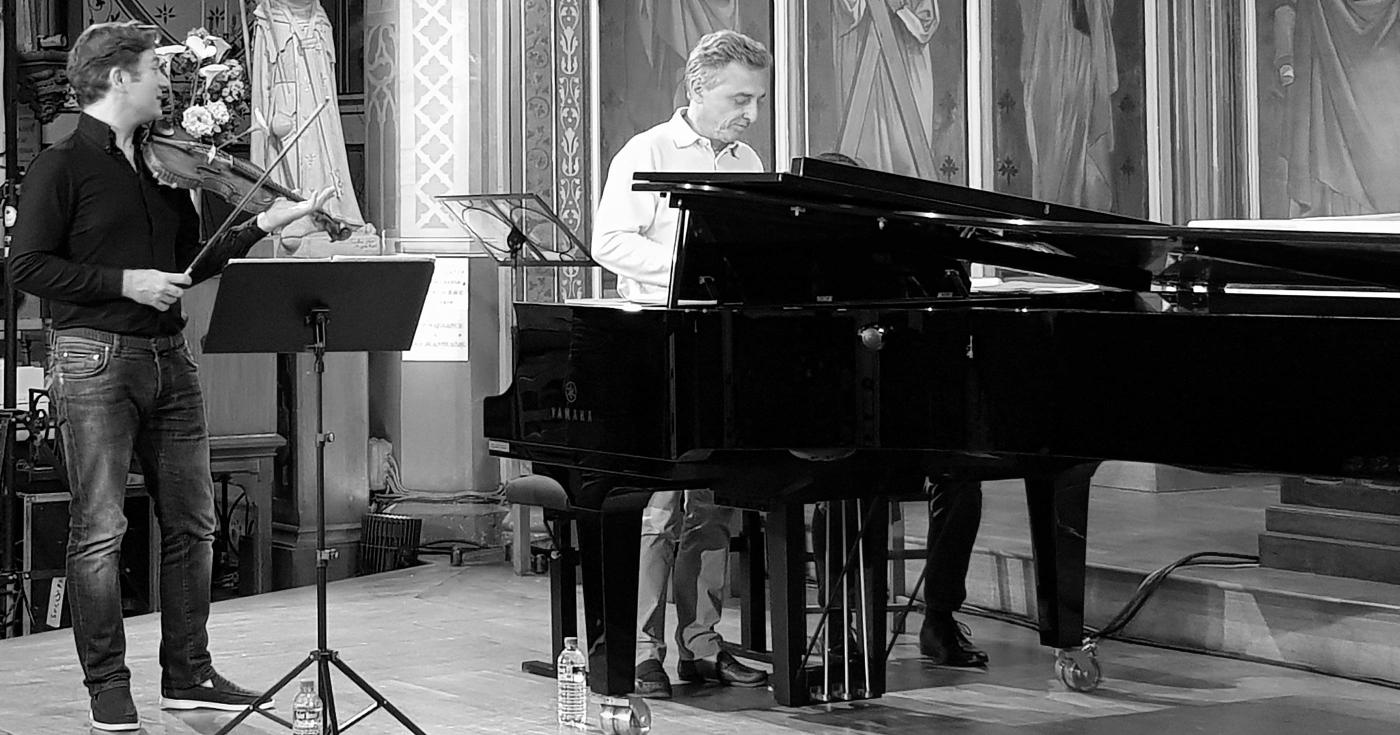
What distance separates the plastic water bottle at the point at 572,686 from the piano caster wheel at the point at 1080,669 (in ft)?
4.41

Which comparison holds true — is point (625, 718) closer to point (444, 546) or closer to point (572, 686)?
point (572, 686)

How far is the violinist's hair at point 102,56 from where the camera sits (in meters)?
3.96

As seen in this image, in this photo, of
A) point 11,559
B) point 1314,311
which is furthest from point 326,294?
point 11,559

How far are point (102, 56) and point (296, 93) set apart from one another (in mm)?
3751

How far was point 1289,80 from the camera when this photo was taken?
8.22m

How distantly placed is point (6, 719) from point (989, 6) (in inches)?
223

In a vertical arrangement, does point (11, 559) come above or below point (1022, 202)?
below

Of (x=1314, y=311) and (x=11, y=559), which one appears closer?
(x=1314, y=311)

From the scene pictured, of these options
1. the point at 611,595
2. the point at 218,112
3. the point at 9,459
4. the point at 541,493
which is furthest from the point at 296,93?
the point at 611,595

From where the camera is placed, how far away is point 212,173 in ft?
12.9

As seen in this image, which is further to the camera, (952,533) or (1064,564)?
(952,533)

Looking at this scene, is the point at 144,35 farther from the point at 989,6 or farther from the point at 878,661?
the point at 989,6

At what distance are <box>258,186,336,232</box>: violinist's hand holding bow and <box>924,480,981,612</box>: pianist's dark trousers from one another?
1959 millimetres

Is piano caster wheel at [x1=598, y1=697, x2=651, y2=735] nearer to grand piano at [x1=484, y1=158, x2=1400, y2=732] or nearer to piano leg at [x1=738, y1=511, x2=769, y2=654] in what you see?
grand piano at [x1=484, y1=158, x2=1400, y2=732]
